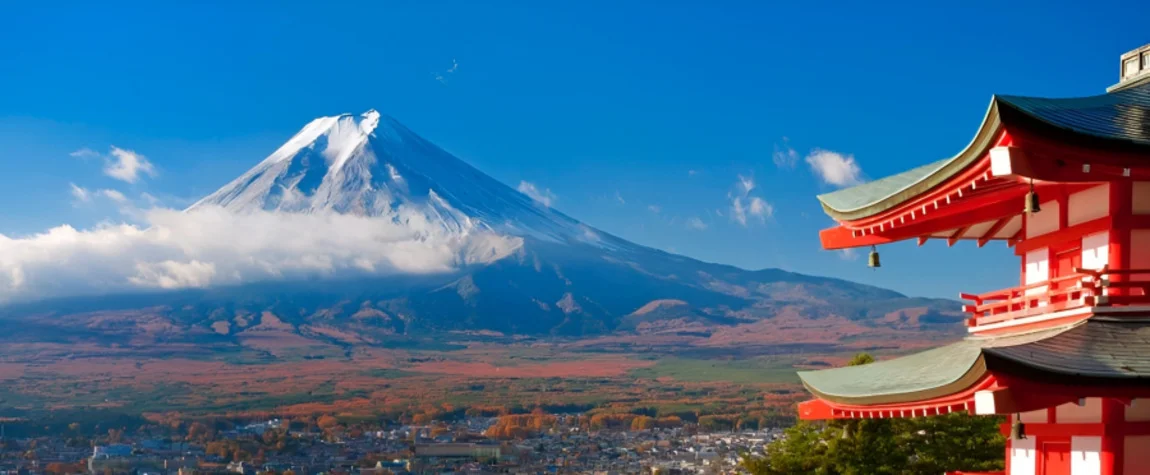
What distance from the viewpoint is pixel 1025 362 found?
276 inches

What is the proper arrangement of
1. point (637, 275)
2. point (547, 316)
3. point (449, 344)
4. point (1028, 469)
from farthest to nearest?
point (637, 275)
point (547, 316)
point (449, 344)
point (1028, 469)

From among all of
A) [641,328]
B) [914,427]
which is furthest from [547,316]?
[914,427]

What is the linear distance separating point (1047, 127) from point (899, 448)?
15100 millimetres

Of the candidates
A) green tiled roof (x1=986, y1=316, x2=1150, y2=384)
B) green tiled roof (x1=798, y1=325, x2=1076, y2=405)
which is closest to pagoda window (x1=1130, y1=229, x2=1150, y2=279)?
green tiled roof (x1=986, y1=316, x2=1150, y2=384)

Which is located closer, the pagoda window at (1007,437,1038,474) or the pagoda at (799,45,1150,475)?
the pagoda at (799,45,1150,475)

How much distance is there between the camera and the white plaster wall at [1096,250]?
837 cm

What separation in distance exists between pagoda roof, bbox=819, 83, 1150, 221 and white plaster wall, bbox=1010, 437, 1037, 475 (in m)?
1.94

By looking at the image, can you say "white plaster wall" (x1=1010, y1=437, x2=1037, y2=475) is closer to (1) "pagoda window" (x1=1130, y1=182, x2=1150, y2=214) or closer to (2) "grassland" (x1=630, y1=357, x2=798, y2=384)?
(1) "pagoda window" (x1=1130, y1=182, x2=1150, y2=214)

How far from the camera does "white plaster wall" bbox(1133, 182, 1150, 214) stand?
824 centimetres

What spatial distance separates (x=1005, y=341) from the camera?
895 centimetres

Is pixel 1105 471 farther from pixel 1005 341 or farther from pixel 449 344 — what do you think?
pixel 449 344

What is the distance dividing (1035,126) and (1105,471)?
2.34 m

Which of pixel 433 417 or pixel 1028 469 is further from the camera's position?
pixel 433 417

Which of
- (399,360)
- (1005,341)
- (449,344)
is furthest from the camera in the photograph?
(449,344)
